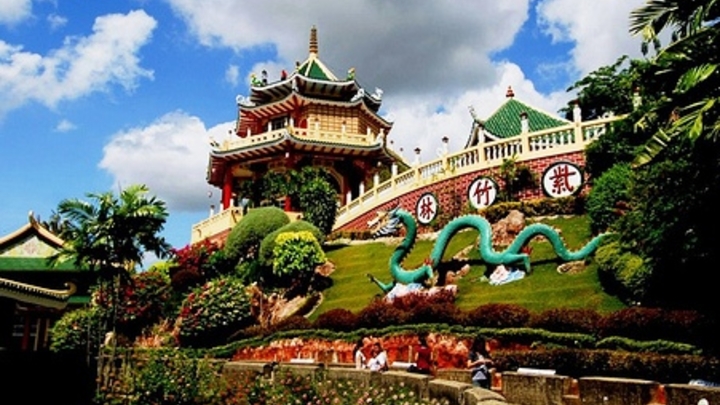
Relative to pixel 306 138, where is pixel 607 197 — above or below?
below

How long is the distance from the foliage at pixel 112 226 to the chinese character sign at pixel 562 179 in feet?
46.6

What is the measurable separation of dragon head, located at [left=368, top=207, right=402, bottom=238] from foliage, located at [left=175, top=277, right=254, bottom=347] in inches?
290

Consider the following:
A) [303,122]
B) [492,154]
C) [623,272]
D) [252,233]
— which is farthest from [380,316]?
[303,122]

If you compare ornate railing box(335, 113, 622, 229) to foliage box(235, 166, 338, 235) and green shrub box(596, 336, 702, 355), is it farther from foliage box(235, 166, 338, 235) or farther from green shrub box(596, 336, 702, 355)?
green shrub box(596, 336, 702, 355)

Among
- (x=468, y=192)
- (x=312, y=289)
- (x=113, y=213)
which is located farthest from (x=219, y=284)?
(x=468, y=192)

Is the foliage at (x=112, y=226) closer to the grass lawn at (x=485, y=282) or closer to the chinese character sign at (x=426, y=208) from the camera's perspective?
the grass lawn at (x=485, y=282)

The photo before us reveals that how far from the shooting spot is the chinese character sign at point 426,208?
2867cm

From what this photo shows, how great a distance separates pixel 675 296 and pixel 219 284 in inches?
620

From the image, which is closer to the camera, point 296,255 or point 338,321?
point 338,321

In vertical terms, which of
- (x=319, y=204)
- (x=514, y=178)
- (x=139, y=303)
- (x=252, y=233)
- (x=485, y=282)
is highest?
(x=319, y=204)

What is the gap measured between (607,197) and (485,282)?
441 cm

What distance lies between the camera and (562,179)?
81.9 feet

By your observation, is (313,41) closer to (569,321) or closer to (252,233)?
(252,233)

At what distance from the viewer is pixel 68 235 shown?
19891 mm
